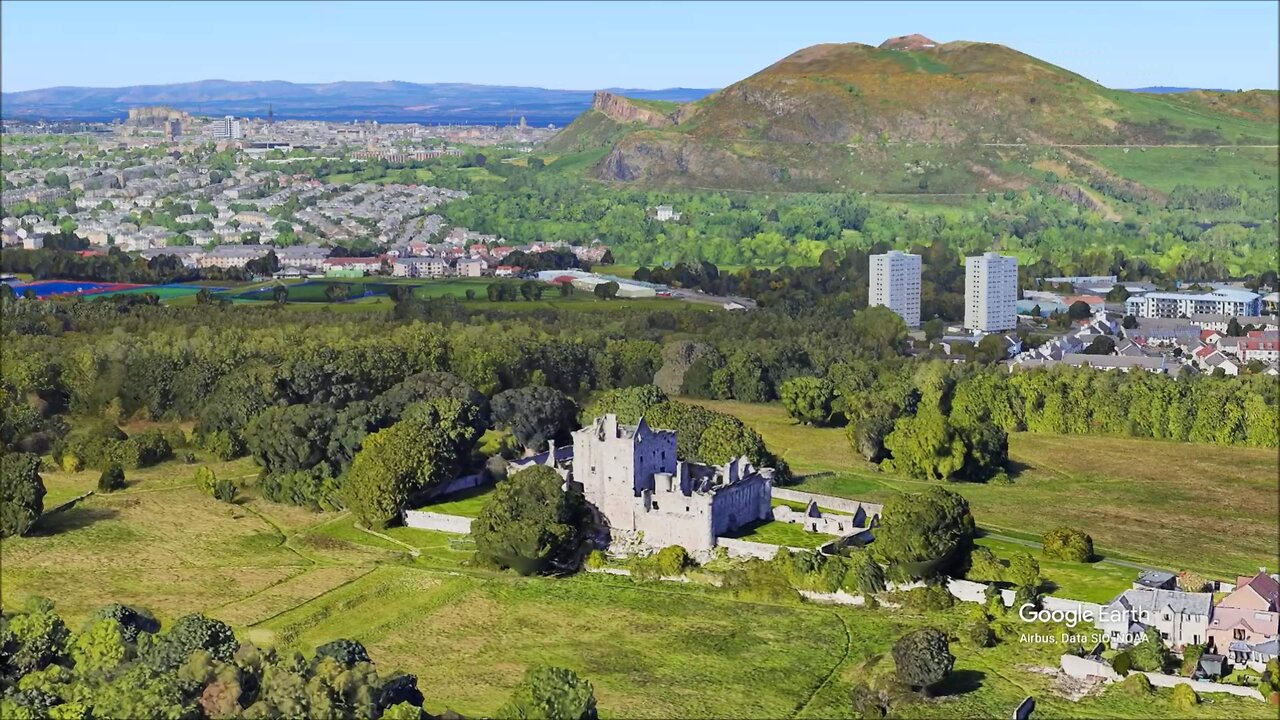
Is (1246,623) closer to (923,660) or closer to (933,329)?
(923,660)

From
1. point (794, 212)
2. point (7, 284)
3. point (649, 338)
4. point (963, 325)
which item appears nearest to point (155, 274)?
point (7, 284)

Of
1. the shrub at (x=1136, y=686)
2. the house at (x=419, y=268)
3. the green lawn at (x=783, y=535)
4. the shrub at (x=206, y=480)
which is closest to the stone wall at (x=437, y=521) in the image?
the shrub at (x=206, y=480)

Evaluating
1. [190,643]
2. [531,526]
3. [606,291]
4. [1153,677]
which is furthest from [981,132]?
[190,643]

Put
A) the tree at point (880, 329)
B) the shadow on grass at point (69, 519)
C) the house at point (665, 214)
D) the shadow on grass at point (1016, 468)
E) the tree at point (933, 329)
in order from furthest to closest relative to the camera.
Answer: the house at point (665, 214)
the tree at point (933, 329)
the tree at point (880, 329)
the shadow on grass at point (1016, 468)
the shadow on grass at point (69, 519)

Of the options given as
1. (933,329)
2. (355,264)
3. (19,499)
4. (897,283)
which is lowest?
(933,329)

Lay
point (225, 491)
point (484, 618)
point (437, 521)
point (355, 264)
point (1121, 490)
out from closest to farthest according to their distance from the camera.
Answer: point (484, 618) → point (437, 521) → point (225, 491) → point (1121, 490) → point (355, 264)

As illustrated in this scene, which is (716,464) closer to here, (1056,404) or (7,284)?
(1056,404)

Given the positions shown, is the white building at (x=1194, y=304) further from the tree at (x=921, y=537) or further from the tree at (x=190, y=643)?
the tree at (x=190, y=643)
